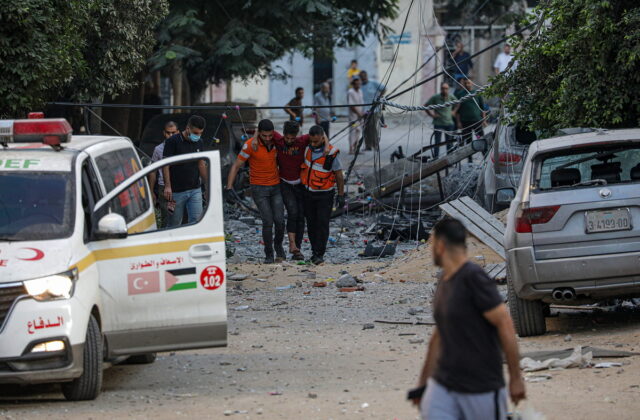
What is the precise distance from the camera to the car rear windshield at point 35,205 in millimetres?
7484

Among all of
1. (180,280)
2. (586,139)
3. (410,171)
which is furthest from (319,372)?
(410,171)

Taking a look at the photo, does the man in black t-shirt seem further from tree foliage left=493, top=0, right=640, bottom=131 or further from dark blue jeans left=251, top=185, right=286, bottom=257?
dark blue jeans left=251, top=185, right=286, bottom=257

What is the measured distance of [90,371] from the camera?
7320mm

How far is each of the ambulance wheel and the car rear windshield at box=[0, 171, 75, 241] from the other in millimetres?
682

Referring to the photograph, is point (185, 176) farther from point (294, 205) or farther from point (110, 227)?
point (110, 227)

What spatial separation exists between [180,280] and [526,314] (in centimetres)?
318

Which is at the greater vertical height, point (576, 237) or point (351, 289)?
point (576, 237)

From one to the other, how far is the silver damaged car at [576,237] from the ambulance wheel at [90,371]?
3.43m

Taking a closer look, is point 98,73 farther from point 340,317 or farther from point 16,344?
point 16,344

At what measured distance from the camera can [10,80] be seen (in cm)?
1162

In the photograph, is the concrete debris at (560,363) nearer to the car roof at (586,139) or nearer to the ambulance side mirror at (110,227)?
the car roof at (586,139)

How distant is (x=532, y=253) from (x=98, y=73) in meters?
9.33

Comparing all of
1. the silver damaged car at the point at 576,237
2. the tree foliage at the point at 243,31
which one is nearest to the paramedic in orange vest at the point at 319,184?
the silver damaged car at the point at 576,237

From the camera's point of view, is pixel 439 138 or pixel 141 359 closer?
pixel 141 359
